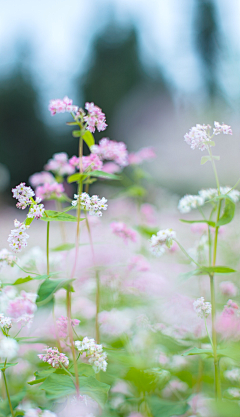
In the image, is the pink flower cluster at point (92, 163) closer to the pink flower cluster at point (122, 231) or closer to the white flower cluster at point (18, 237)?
the white flower cluster at point (18, 237)

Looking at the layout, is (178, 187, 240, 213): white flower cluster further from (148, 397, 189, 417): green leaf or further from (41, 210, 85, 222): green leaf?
(148, 397, 189, 417): green leaf

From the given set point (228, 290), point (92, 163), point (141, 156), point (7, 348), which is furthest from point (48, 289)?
point (141, 156)

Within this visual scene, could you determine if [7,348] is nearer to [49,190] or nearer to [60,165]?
[49,190]

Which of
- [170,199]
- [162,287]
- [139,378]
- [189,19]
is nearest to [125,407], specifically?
[139,378]

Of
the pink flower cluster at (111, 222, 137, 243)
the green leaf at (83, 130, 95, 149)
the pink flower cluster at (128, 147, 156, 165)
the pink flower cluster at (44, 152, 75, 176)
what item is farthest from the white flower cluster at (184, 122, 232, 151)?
the pink flower cluster at (128, 147, 156, 165)

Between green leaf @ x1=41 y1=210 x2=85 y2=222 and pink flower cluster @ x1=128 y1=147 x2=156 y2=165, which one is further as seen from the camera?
pink flower cluster @ x1=128 y1=147 x2=156 y2=165

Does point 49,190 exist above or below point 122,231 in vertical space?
above

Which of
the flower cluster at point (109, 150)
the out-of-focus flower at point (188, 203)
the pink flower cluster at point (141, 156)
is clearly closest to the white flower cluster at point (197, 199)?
the out-of-focus flower at point (188, 203)
